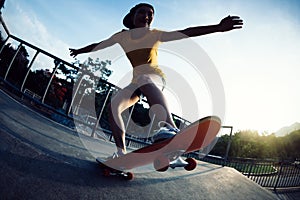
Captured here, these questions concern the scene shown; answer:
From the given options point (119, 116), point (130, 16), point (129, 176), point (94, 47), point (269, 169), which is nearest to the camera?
point (129, 176)

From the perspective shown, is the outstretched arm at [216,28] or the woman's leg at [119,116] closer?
the outstretched arm at [216,28]

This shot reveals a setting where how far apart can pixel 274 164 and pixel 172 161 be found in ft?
32.8

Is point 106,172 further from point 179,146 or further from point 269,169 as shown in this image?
point 269,169

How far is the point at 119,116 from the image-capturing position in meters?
1.85

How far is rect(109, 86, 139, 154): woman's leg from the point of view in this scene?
1.81 m

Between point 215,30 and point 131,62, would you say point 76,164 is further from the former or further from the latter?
point 215,30

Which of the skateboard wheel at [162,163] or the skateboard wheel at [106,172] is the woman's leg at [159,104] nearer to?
the skateboard wheel at [162,163]

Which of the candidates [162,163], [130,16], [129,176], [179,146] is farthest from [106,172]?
[130,16]

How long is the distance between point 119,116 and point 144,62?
606 mm

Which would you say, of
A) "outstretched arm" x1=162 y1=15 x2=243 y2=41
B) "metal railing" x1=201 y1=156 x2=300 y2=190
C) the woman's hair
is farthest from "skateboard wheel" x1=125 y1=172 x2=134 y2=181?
"metal railing" x1=201 y1=156 x2=300 y2=190

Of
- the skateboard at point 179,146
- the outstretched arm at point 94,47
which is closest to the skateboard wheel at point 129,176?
the skateboard at point 179,146

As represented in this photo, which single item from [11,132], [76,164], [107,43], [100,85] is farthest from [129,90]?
[100,85]

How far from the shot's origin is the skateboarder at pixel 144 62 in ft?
5.48

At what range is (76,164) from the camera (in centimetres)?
157
